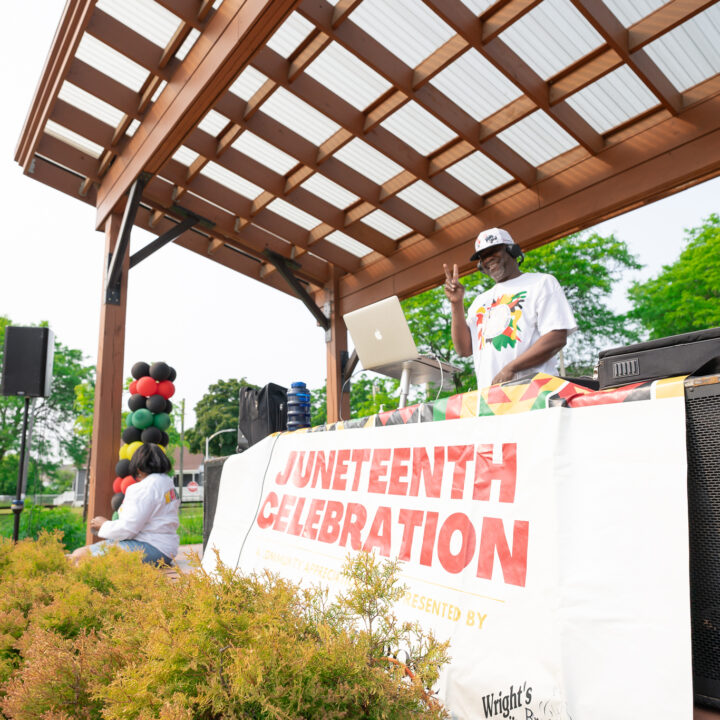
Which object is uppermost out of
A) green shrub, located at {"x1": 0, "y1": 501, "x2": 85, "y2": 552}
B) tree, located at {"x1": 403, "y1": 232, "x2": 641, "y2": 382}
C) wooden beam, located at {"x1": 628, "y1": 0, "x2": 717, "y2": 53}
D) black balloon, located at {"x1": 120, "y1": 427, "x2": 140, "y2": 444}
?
tree, located at {"x1": 403, "y1": 232, "x2": 641, "y2": 382}

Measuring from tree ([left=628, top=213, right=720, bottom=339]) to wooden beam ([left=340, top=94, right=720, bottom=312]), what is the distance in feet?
44.8

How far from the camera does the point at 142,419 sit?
6.77 m

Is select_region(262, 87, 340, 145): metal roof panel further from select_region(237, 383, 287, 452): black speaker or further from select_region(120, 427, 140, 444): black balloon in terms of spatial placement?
select_region(120, 427, 140, 444): black balloon

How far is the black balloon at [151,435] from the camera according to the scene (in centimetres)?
668

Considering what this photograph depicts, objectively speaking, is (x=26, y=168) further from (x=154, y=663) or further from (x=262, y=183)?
(x=154, y=663)

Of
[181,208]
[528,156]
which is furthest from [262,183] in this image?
[528,156]

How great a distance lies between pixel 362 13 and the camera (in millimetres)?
4414

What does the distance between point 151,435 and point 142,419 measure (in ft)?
0.76

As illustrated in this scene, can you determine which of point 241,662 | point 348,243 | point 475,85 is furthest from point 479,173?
point 241,662

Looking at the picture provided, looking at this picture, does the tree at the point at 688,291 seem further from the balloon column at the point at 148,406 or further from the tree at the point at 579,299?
the balloon column at the point at 148,406

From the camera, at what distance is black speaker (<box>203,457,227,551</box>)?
3.58m

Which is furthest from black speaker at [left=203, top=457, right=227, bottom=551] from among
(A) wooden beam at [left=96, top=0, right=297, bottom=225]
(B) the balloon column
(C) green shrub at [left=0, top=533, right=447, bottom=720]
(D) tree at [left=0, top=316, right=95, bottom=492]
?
(D) tree at [left=0, top=316, right=95, bottom=492]

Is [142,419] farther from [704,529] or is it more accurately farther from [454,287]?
[704,529]

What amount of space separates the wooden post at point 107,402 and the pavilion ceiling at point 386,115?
116cm
